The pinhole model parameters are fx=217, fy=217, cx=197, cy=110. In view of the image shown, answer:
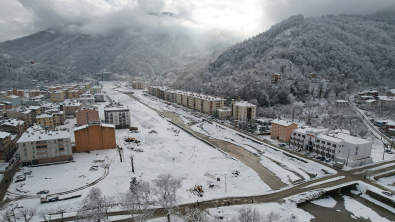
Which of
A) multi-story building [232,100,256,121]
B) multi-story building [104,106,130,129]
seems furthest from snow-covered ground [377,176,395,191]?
multi-story building [104,106,130,129]

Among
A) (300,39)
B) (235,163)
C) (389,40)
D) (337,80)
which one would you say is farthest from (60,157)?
(389,40)

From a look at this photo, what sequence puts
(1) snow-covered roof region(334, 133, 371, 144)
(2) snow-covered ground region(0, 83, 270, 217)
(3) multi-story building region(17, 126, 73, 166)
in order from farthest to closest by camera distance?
(1) snow-covered roof region(334, 133, 371, 144), (3) multi-story building region(17, 126, 73, 166), (2) snow-covered ground region(0, 83, 270, 217)

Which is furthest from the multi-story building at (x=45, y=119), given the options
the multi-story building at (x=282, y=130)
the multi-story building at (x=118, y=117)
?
the multi-story building at (x=282, y=130)

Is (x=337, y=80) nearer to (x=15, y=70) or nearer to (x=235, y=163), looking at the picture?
(x=235, y=163)

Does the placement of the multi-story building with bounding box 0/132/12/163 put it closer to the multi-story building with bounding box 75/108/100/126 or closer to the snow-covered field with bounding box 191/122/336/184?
the multi-story building with bounding box 75/108/100/126

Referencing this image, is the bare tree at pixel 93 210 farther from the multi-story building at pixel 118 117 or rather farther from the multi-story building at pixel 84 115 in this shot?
the multi-story building at pixel 84 115

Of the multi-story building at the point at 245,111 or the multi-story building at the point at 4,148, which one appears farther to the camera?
the multi-story building at the point at 245,111
